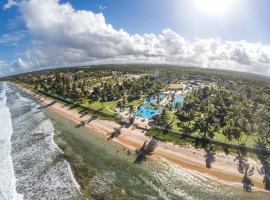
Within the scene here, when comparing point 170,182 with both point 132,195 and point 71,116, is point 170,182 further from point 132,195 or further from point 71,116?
point 71,116

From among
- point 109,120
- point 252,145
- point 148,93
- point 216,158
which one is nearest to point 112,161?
point 216,158

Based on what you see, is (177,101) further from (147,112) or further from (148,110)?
(147,112)

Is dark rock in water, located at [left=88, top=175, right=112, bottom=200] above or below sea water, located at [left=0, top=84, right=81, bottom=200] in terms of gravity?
above

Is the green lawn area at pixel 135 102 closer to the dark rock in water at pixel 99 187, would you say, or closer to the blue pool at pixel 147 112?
the blue pool at pixel 147 112

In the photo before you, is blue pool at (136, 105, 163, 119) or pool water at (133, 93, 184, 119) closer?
blue pool at (136, 105, 163, 119)

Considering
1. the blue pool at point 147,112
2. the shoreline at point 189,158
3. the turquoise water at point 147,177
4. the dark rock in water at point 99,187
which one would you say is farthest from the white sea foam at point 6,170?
the blue pool at point 147,112

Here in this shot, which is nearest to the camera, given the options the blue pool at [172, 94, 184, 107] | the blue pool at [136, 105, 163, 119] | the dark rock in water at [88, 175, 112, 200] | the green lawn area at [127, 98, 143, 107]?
the dark rock in water at [88, 175, 112, 200]

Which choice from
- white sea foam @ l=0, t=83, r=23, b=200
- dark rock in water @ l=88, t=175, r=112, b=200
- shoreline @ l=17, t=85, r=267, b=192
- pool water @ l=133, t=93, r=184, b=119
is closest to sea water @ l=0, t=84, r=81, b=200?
white sea foam @ l=0, t=83, r=23, b=200

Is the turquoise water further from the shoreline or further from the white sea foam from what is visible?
the white sea foam
